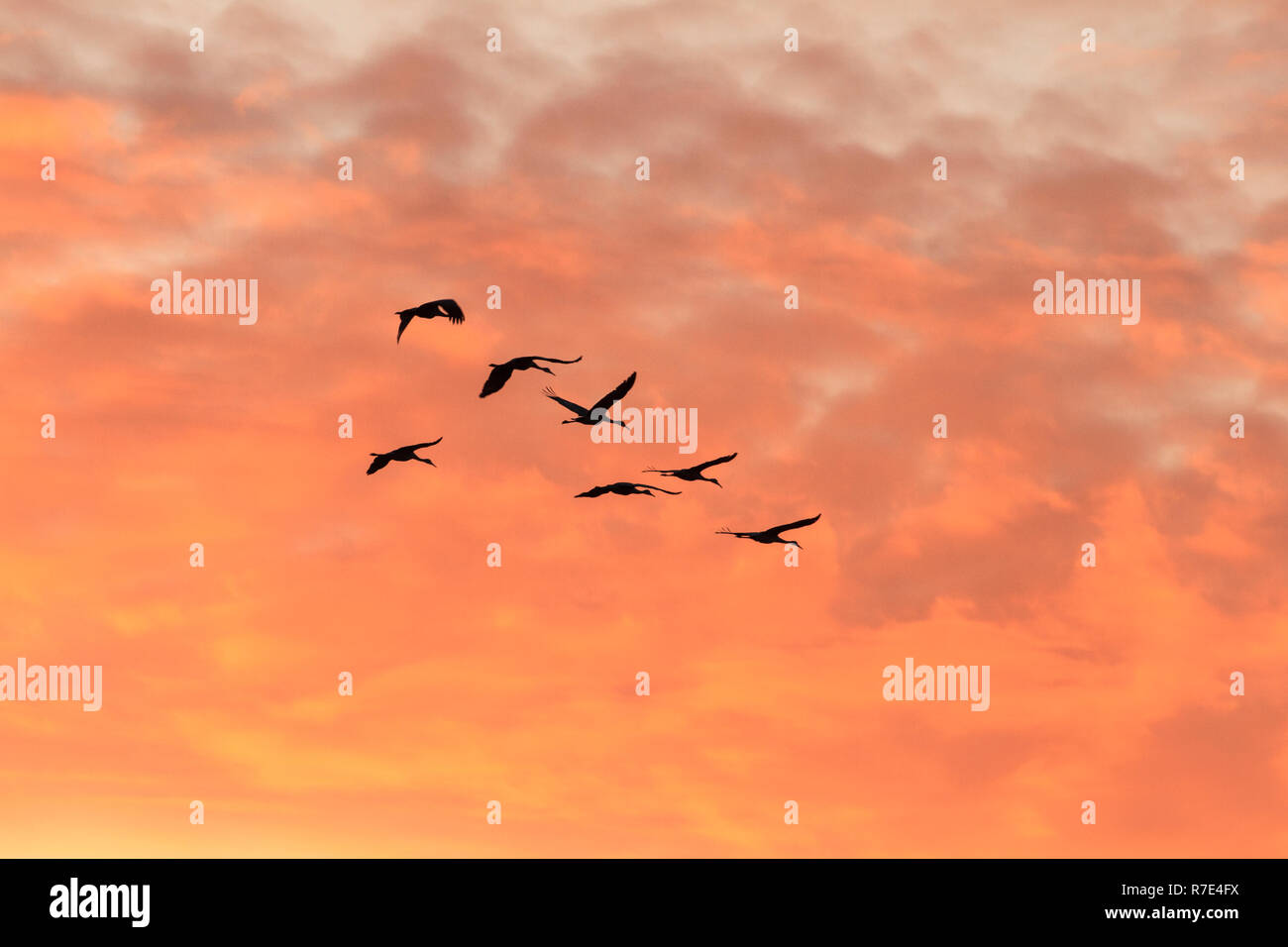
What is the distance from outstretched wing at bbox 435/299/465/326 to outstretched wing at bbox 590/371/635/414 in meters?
5.53

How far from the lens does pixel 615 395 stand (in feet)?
168

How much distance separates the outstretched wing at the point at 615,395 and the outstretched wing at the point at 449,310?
5.53 meters

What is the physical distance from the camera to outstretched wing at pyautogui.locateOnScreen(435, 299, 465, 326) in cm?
4853

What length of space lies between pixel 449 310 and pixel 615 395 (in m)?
6.44

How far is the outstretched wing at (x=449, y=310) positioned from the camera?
4853 cm
